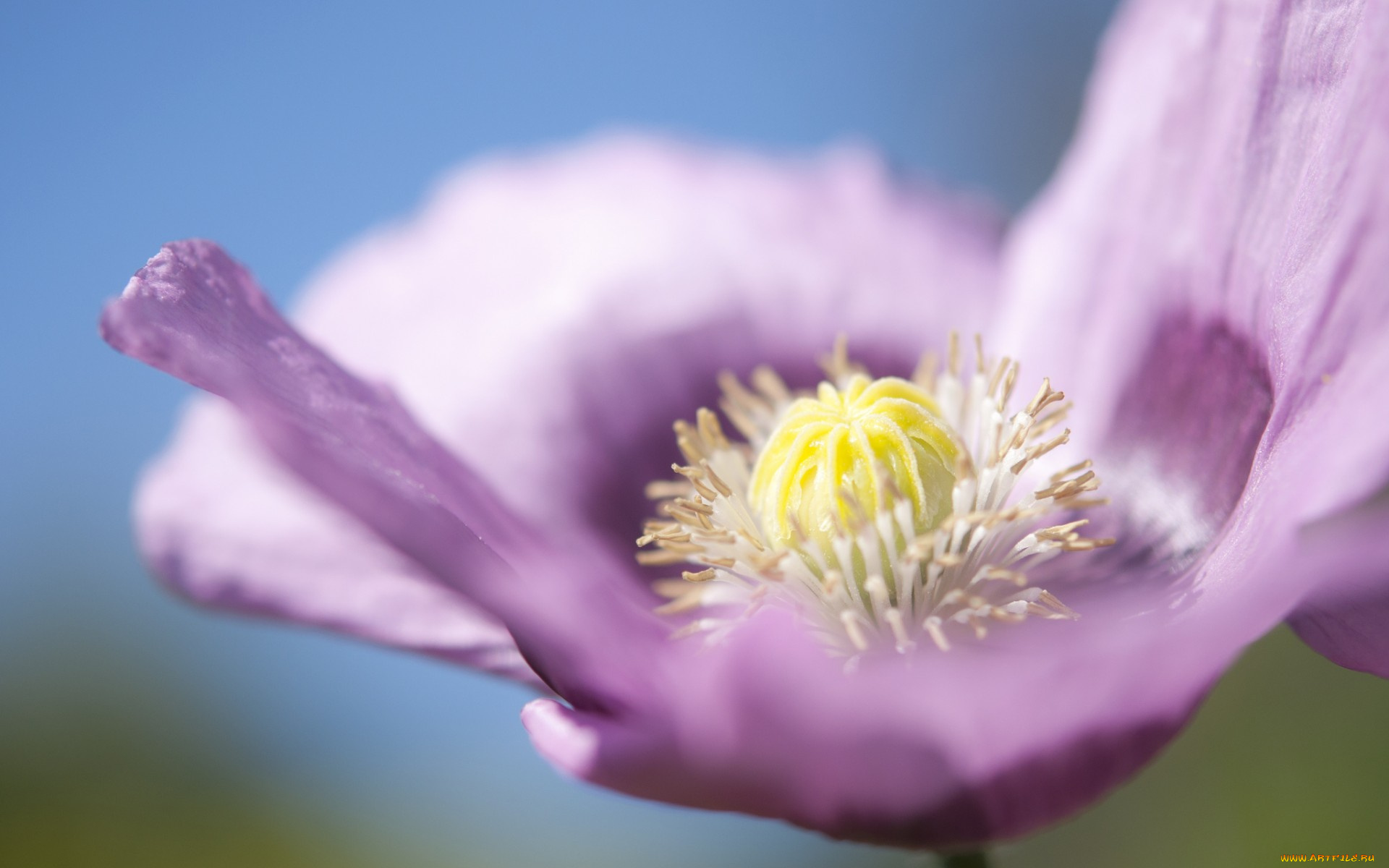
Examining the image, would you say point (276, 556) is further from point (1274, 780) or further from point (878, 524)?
point (1274, 780)

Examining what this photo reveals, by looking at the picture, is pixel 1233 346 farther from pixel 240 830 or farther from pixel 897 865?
pixel 240 830

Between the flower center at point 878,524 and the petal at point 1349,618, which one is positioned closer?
the petal at point 1349,618

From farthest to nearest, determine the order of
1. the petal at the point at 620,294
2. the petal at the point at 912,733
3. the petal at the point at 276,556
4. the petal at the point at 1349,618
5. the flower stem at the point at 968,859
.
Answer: the petal at the point at 620,294, the petal at the point at 276,556, the flower stem at the point at 968,859, the petal at the point at 1349,618, the petal at the point at 912,733

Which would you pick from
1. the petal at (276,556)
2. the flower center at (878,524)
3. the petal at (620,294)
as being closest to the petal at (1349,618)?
the flower center at (878,524)

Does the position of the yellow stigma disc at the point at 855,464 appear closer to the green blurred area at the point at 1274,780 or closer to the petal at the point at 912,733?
the petal at the point at 912,733

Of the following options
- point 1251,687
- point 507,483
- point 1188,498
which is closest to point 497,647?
point 507,483

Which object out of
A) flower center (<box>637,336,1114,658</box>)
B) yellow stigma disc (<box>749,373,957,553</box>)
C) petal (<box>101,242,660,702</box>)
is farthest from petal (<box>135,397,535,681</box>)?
yellow stigma disc (<box>749,373,957,553</box>)

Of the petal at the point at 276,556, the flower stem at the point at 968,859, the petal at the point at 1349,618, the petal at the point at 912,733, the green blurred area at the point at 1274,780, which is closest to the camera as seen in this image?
the petal at the point at 912,733
